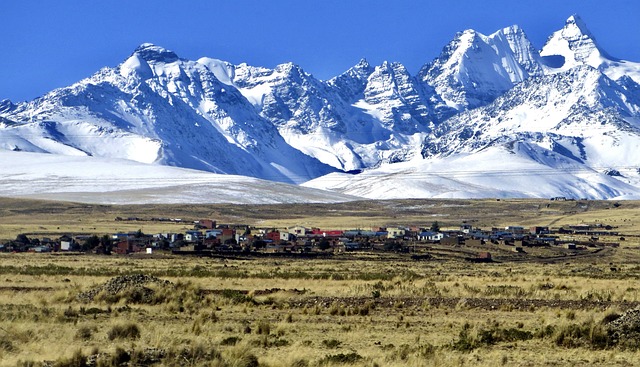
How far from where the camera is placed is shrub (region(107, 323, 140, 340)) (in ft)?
89.2

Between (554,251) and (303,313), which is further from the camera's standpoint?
(554,251)

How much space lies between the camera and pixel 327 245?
358ft

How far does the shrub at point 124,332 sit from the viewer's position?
27203 mm

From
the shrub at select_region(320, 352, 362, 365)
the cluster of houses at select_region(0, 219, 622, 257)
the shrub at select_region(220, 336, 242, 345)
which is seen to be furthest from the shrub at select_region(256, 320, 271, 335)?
the cluster of houses at select_region(0, 219, 622, 257)

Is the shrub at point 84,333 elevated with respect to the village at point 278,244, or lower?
lower

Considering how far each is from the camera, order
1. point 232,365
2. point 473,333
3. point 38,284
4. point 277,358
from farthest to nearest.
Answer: point 38,284 → point 473,333 → point 277,358 → point 232,365

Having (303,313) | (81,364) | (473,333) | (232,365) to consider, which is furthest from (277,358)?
(303,313)

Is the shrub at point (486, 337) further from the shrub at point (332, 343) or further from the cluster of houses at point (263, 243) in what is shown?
the cluster of houses at point (263, 243)

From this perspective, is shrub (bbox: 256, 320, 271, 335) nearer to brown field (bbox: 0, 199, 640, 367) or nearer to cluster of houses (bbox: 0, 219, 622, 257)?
brown field (bbox: 0, 199, 640, 367)

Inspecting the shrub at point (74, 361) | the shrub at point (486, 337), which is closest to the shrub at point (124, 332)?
the shrub at point (74, 361)

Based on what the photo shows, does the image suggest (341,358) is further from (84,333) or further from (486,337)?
(84,333)

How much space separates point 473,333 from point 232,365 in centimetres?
795

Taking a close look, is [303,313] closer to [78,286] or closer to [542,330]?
[542,330]

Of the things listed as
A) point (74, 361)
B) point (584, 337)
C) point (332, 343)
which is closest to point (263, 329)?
point (332, 343)
